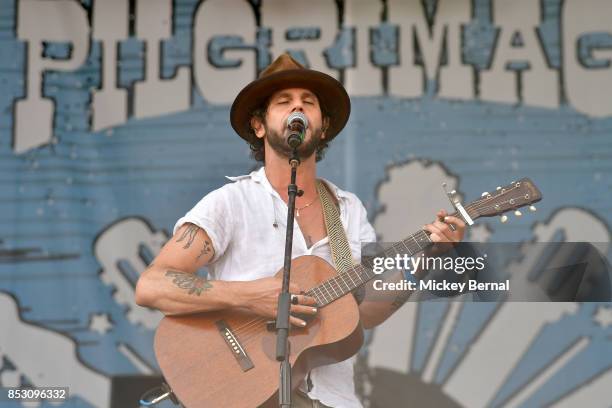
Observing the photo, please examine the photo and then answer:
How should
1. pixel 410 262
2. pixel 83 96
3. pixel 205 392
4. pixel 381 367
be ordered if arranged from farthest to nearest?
1. pixel 83 96
2. pixel 381 367
3. pixel 410 262
4. pixel 205 392

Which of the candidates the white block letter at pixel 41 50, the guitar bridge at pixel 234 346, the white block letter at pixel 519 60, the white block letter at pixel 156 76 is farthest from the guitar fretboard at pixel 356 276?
the white block letter at pixel 41 50

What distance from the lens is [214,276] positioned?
11.4ft

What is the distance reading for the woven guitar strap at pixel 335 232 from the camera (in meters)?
3.32

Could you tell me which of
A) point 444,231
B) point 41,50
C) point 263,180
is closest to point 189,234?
point 263,180

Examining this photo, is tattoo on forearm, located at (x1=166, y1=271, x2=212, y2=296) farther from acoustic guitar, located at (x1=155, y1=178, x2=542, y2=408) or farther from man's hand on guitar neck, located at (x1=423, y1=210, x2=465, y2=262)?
man's hand on guitar neck, located at (x1=423, y1=210, x2=465, y2=262)

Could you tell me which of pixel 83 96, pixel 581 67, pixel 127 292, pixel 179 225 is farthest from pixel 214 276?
pixel 581 67

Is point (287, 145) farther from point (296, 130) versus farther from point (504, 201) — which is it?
point (504, 201)

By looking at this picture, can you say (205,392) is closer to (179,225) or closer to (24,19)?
(179,225)

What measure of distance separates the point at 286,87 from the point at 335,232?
23.7 inches

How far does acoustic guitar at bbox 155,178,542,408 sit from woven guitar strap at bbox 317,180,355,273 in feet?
0.17

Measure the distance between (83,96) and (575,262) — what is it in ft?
7.61

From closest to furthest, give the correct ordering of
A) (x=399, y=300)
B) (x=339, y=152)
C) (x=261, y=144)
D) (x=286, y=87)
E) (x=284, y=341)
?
(x=284, y=341) → (x=399, y=300) → (x=286, y=87) → (x=261, y=144) → (x=339, y=152)

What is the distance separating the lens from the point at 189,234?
3.33m

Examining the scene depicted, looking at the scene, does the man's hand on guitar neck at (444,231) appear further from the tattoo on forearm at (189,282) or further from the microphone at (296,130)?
the tattoo on forearm at (189,282)
